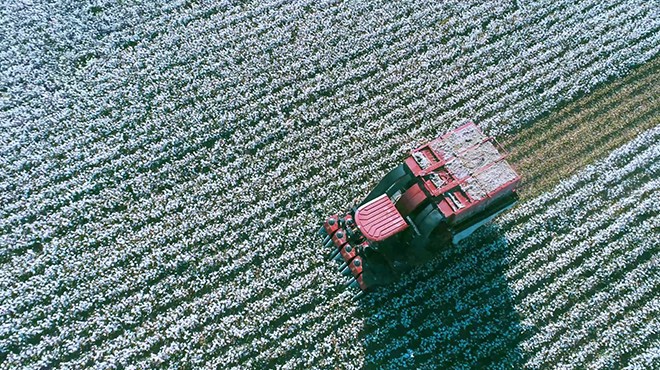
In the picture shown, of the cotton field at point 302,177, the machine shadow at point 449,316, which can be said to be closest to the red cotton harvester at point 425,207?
the machine shadow at point 449,316

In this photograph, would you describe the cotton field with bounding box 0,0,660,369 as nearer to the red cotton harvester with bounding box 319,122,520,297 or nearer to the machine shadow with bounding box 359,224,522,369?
the machine shadow with bounding box 359,224,522,369

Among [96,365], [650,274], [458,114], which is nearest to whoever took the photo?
[96,365]

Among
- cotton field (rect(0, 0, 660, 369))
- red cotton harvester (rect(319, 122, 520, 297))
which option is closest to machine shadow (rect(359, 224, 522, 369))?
cotton field (rect(0, 0, 660, 369))

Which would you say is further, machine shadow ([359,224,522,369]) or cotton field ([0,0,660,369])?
cotton field ([0,0,660,369])

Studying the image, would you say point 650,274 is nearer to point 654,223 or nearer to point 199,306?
point 654,223

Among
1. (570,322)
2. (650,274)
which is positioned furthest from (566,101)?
(570,322)

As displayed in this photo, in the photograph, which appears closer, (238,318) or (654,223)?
(238,318)

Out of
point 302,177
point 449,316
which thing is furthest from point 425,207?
point 302,177
